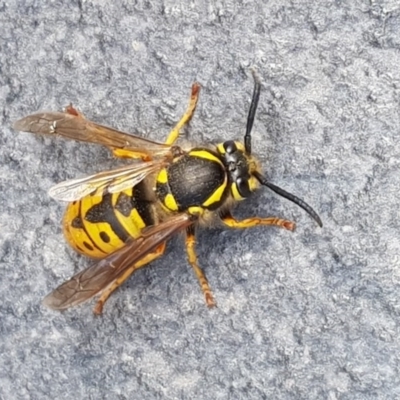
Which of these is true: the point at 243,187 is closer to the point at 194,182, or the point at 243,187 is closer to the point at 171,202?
the point at 194,182

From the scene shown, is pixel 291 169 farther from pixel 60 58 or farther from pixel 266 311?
pixel 60 58

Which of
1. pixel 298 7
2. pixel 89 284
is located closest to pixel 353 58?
pixel 298 7

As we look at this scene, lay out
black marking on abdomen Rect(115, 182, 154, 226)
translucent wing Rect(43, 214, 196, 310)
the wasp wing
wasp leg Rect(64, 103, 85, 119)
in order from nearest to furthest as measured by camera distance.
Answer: translucent wing Rect(43, 214, 196, 310)
black marking on abdomen Rect(115, 182, 154, 226)
the wasp wing
wasp leg Rect(64, 103, 85, 119)

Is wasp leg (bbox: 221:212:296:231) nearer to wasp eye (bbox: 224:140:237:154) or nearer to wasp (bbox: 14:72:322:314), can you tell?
wasp (bbox: 14:72:322:314)

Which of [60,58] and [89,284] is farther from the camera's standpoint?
[60,58]

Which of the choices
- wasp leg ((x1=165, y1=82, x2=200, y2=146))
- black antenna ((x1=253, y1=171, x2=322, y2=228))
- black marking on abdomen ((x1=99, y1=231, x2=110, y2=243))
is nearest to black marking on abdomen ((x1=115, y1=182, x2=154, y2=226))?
black marking on abdomen ((x1=99, y1=231, x2=110, y2=243))

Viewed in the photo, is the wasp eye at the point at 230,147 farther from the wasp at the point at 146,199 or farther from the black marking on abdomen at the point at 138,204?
the black marking on abdomen at the point at 138,204

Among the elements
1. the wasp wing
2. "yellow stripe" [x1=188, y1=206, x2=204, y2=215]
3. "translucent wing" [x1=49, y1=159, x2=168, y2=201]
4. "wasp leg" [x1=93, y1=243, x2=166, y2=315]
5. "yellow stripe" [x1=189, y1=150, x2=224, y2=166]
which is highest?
the wasp wing
